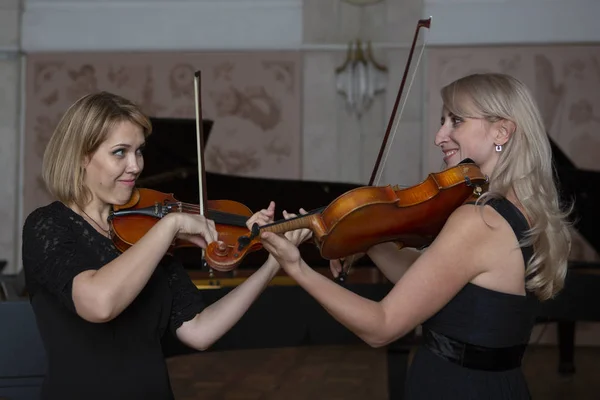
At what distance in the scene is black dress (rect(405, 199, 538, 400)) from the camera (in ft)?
6.12

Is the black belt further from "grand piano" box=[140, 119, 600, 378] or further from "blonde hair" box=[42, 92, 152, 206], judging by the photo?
"grand piano" box=[140, 119, 600, 378]

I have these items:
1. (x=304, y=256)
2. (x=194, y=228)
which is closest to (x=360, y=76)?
(x=304, y=256)

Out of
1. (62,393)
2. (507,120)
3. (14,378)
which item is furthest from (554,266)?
(14,378)

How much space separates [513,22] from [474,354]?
6.03 m

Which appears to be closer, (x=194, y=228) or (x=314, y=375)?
(x=194, y=228)

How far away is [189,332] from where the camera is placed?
84.6 inches

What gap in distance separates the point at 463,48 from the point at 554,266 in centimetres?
577

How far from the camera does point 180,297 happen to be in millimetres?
2170

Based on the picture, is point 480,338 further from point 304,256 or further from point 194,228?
point 304,256

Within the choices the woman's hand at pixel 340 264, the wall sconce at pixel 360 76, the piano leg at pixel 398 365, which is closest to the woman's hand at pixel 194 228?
the woman's hand at pixel 340 264

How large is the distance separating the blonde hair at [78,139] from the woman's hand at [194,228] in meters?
0.32

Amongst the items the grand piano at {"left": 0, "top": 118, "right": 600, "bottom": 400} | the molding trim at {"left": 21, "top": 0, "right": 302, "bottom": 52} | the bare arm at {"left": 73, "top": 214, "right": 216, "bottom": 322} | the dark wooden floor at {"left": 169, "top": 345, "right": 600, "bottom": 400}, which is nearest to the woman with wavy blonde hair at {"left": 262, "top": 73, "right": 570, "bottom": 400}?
the bare arm at {"left": 73, "top": 214, "right": 216, "bottom": 322}

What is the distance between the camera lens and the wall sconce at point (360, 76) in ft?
24.1

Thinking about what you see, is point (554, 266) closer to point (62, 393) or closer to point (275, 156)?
point (62, 393)
